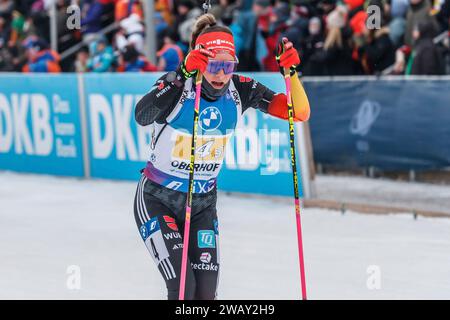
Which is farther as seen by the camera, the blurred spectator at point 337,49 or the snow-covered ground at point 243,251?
the blurred spectator at point 337,49

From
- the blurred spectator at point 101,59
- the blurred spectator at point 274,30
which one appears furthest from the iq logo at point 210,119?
the blurred spectator at point 101,59

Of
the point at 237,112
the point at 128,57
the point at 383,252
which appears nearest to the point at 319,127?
the point at 128,57

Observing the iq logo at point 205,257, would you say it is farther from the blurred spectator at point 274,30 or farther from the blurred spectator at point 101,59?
the blurred spectator at point 101,59

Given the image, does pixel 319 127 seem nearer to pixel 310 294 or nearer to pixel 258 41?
pixel 258 41

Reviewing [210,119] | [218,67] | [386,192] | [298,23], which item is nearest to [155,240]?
[210,119]

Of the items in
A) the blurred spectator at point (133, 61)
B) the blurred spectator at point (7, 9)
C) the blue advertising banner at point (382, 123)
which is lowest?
the blue advertising banner at point (382, 123)

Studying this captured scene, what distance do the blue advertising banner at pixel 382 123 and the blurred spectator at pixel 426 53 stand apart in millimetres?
460

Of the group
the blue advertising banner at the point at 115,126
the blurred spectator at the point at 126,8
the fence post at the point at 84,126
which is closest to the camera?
the blue advertising banner at the point at 115,126

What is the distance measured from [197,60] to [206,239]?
1043 millimetres

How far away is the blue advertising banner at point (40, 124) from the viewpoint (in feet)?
50.4

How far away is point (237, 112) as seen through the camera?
20.4 ft

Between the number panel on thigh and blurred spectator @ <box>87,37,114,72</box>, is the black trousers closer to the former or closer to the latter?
the number panel on thigh

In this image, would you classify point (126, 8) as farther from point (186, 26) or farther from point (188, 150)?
point (188, 150)

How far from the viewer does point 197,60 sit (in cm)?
583
